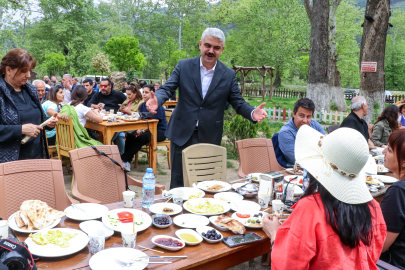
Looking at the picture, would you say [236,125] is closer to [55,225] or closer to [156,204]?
[156,204]

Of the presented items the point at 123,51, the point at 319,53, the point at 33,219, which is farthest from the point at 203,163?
the point at 123,51

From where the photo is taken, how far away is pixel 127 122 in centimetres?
602

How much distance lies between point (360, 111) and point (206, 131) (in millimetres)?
3179

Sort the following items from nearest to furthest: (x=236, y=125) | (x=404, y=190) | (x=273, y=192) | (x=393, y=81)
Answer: (x=404, y=190) < (x=273, y=192) < (x=236, y=125) < (x=393, y=81)

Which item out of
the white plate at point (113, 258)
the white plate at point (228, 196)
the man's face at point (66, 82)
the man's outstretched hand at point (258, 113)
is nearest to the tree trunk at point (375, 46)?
the man's outstretched hand at point (258, 113)

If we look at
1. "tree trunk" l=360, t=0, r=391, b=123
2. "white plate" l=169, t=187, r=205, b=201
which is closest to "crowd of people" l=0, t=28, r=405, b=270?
"white plate" l=169, t=187, r=205, b=201

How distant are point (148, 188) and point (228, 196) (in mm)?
716

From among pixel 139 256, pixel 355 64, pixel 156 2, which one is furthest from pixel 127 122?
pixel 156 2

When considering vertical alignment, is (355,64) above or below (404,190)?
above

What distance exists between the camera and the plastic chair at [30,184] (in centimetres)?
253

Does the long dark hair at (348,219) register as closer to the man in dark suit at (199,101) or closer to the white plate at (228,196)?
the white plate at (228,196)

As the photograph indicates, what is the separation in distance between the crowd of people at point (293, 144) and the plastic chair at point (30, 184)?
0.54 meters

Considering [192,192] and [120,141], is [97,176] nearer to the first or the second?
[192,192]

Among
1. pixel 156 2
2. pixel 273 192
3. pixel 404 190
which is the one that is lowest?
pixel 273 192
